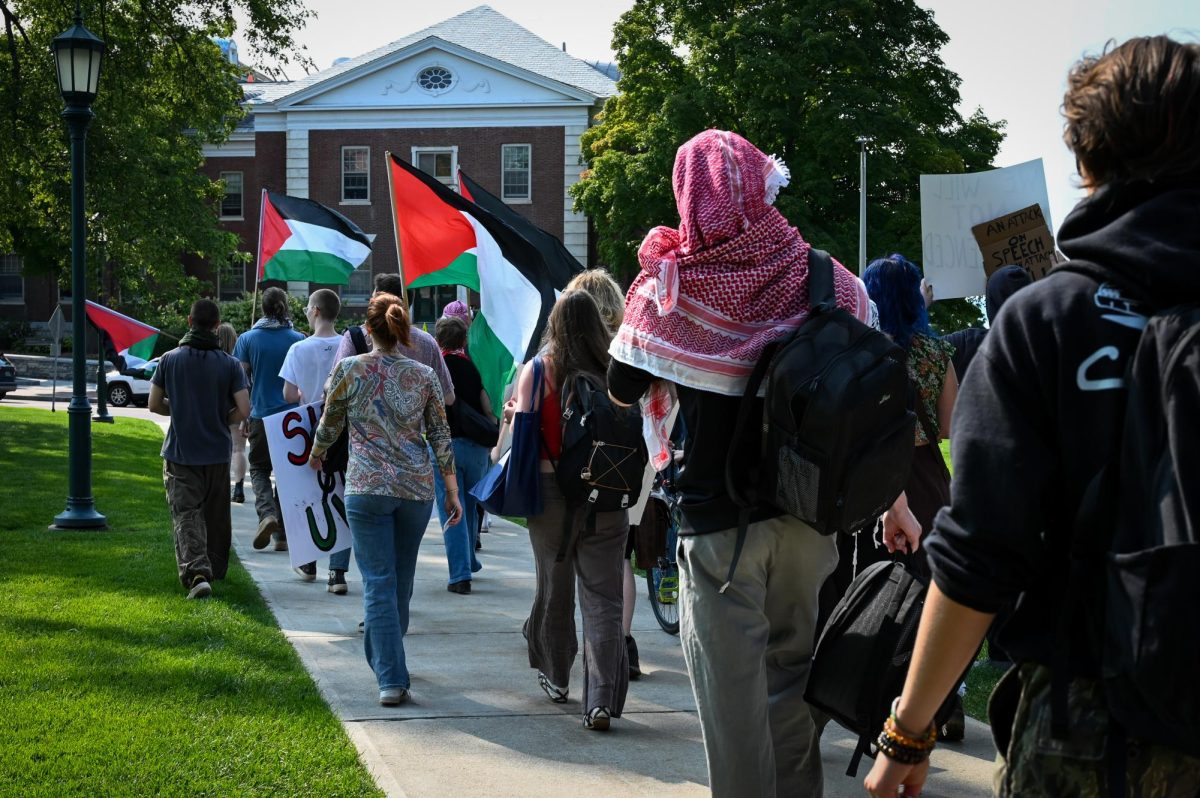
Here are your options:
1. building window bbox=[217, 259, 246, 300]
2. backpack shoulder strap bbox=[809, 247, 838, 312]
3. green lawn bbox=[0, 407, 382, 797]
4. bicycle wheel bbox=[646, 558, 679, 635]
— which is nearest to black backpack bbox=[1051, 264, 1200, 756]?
backpack shoulder strap bbox=[809, 247, 838, 312]

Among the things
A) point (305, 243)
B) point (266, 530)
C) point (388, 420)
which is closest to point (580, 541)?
point (388, 420)

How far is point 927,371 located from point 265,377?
6.96 m

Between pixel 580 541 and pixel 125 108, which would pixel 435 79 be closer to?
pixel 125 108

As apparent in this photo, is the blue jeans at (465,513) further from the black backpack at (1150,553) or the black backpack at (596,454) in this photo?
the black backpack at (1150,553)

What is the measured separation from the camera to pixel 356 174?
50.8m

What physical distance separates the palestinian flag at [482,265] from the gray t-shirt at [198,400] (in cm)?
139

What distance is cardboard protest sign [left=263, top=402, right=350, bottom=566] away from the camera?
309 inches

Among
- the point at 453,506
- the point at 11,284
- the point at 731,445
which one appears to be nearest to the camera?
the point at 731,445

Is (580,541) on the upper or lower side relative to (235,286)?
lower

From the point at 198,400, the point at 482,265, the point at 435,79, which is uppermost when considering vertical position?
the point at 435,79

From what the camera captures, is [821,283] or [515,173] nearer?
[821,283]

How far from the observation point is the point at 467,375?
947 cm

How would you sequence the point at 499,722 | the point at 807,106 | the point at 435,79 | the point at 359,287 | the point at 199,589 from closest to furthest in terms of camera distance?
the point at 499,722
the point at 199,589
the point at 807,106
the point at 435,79
the point at 359,287

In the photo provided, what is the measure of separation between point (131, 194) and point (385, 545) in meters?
17.3
